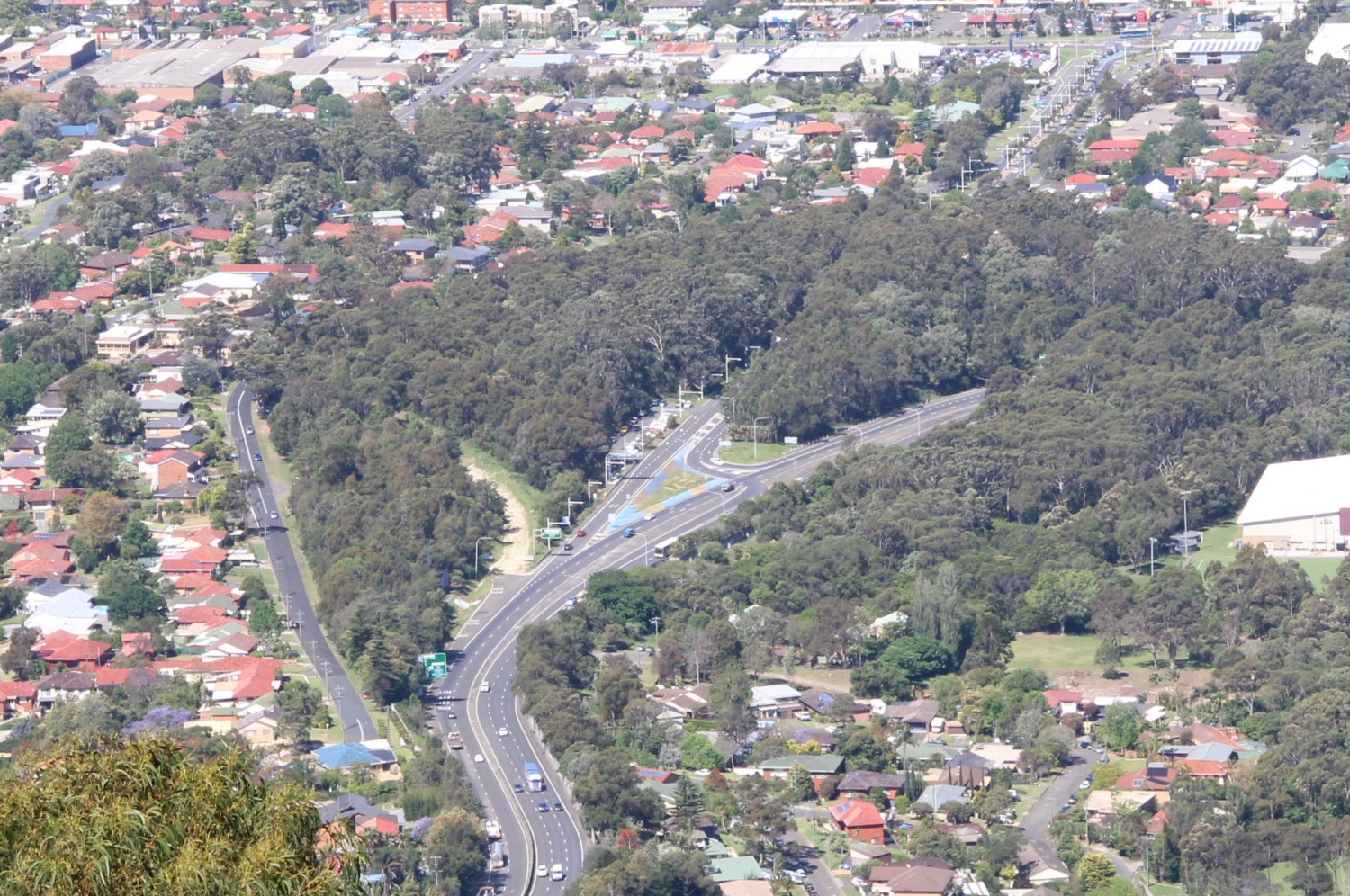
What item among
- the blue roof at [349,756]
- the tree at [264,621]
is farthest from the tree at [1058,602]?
the tree at [264,621]

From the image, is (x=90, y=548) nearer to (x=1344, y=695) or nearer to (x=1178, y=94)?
(x=1344, y=695)

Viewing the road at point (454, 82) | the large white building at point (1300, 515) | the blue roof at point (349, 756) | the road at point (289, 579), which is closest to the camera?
the blue roof at point (349, 756)

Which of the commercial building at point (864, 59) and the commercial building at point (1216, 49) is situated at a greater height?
the commercial building at point (864, 59)

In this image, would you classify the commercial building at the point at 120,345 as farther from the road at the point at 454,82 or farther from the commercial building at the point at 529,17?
the commercial building at the point at 529,17

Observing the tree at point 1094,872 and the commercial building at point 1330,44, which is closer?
the tree at point 1094,872

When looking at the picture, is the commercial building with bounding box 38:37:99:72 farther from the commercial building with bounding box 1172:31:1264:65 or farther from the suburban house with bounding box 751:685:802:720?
the suburban house with bounding box 751:685:802:720

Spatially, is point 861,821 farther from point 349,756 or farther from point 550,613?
point 550,613

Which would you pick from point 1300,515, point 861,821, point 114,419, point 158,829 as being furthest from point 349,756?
point 158,829

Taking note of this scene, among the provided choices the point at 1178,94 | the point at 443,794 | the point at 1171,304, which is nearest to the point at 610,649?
the point at 443,794
